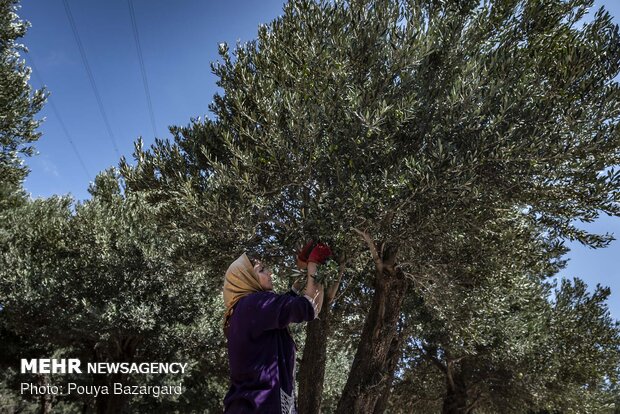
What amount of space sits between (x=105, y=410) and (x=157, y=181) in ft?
51.8

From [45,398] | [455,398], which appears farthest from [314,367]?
[45,398]

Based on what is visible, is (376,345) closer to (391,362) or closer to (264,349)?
(391,362)

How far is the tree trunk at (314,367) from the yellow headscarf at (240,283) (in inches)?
268

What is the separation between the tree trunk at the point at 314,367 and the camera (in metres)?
10.7

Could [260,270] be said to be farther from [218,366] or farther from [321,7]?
[218,366]

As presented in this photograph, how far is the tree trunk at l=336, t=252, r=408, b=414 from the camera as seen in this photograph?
9.30 m

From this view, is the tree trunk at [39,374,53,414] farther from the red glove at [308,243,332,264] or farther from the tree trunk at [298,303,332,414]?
the red glove at [308,243,332,264]

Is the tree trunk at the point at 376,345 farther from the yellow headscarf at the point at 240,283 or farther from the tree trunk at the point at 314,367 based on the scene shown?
the yellow headscarf at the point at 240,283

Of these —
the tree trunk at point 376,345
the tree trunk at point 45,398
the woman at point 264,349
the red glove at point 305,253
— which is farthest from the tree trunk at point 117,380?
the woman at point 264,349

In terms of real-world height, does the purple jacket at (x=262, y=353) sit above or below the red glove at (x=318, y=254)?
below

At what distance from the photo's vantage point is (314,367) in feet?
35.6

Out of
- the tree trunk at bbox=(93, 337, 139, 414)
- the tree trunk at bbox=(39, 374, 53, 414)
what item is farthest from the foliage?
the tree trunk at bbox=(39, 374, 53, 414)

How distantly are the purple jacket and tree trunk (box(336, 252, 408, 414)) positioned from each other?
6135mm

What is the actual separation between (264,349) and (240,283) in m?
0.65
